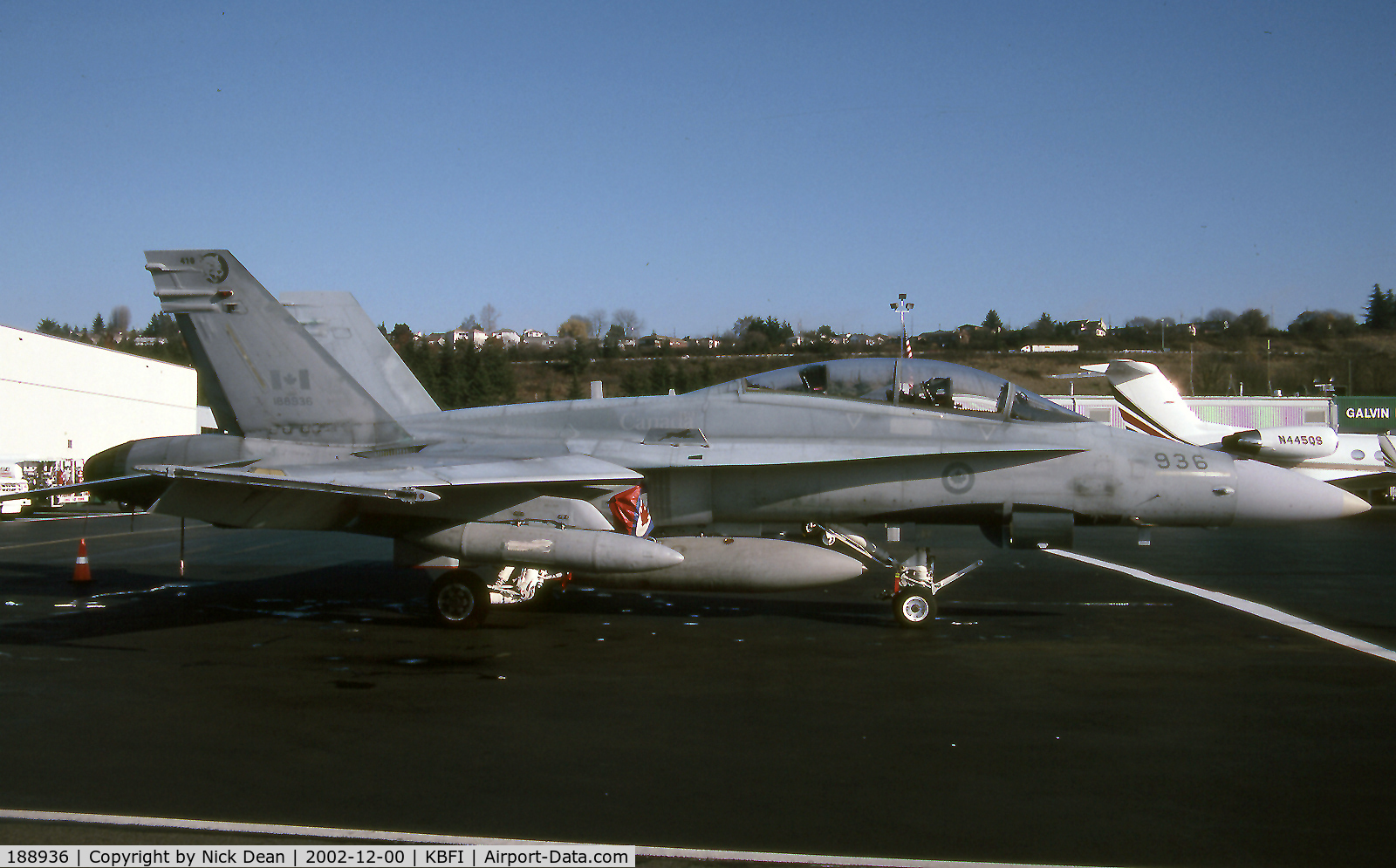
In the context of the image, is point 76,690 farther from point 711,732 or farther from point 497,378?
point 497,378

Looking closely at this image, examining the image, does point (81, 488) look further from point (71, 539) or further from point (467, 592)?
point (71, 539)

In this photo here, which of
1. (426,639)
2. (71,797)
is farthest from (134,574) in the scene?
(71,797)

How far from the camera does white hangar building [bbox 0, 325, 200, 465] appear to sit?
37125 millimetres

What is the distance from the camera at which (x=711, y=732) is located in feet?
20.0

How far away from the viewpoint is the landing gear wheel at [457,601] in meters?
10.1

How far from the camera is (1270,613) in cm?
1099

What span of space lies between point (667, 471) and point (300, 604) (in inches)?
197

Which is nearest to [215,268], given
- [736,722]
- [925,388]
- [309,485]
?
[309,485]

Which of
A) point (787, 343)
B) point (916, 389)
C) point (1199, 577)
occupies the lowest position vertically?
point (1199, 577)

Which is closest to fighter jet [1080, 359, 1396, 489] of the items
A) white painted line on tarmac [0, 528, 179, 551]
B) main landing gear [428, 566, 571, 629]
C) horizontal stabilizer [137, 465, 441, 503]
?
main landing gear [428, 566, 571, 629]

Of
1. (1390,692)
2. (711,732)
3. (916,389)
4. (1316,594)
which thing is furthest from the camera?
(1316,594)

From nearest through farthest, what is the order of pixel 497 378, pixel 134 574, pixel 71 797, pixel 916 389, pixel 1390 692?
pixel 71 797, pixel 1390 692, pixel 916 389, pixel 134 574, pixel 497 378

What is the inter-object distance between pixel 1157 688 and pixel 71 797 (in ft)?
23.5
